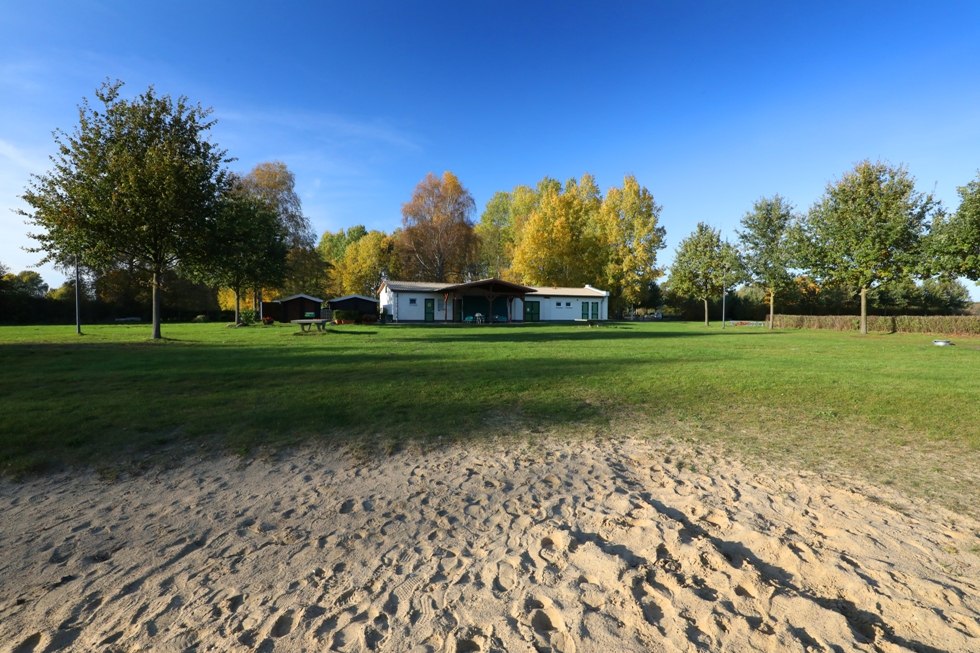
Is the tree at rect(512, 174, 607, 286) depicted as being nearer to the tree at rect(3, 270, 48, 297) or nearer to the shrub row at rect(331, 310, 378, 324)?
the shrub row at rect(331, 310, 378, 324)

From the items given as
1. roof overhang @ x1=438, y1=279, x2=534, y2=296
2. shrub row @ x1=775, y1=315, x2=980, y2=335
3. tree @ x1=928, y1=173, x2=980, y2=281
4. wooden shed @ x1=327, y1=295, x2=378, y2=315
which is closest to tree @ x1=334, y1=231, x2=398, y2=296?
wooden shed @ x1=327, y1=295, x2=378, y2=315

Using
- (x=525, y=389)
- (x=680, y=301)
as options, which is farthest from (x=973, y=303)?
(x=525, y=389)

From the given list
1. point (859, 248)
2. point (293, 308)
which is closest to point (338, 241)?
point (293, 308)

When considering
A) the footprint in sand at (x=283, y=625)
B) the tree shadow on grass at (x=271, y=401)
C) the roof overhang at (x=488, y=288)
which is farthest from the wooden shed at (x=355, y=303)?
the footprint in sand at (x=283, y=625)

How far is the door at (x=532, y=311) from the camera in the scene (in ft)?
151

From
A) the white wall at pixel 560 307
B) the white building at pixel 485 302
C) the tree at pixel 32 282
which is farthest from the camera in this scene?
the tree at pixel 32 282

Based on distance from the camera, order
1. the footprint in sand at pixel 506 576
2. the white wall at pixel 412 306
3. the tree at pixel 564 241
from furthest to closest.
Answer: the tree at pixel 564 241 → the white wall at pixel 412 306 → the footprint in sand at pixel 506 576

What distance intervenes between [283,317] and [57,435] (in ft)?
148

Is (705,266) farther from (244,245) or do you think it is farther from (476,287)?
(244,245)

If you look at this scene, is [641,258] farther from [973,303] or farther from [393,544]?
[393,544]

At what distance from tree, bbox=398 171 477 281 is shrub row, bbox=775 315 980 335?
31.9 m

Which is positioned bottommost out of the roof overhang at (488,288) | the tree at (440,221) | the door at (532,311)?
the door at (532,311)

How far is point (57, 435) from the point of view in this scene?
5.57 meters

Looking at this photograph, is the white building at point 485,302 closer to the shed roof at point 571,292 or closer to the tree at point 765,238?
the shed roof at point 571,292
